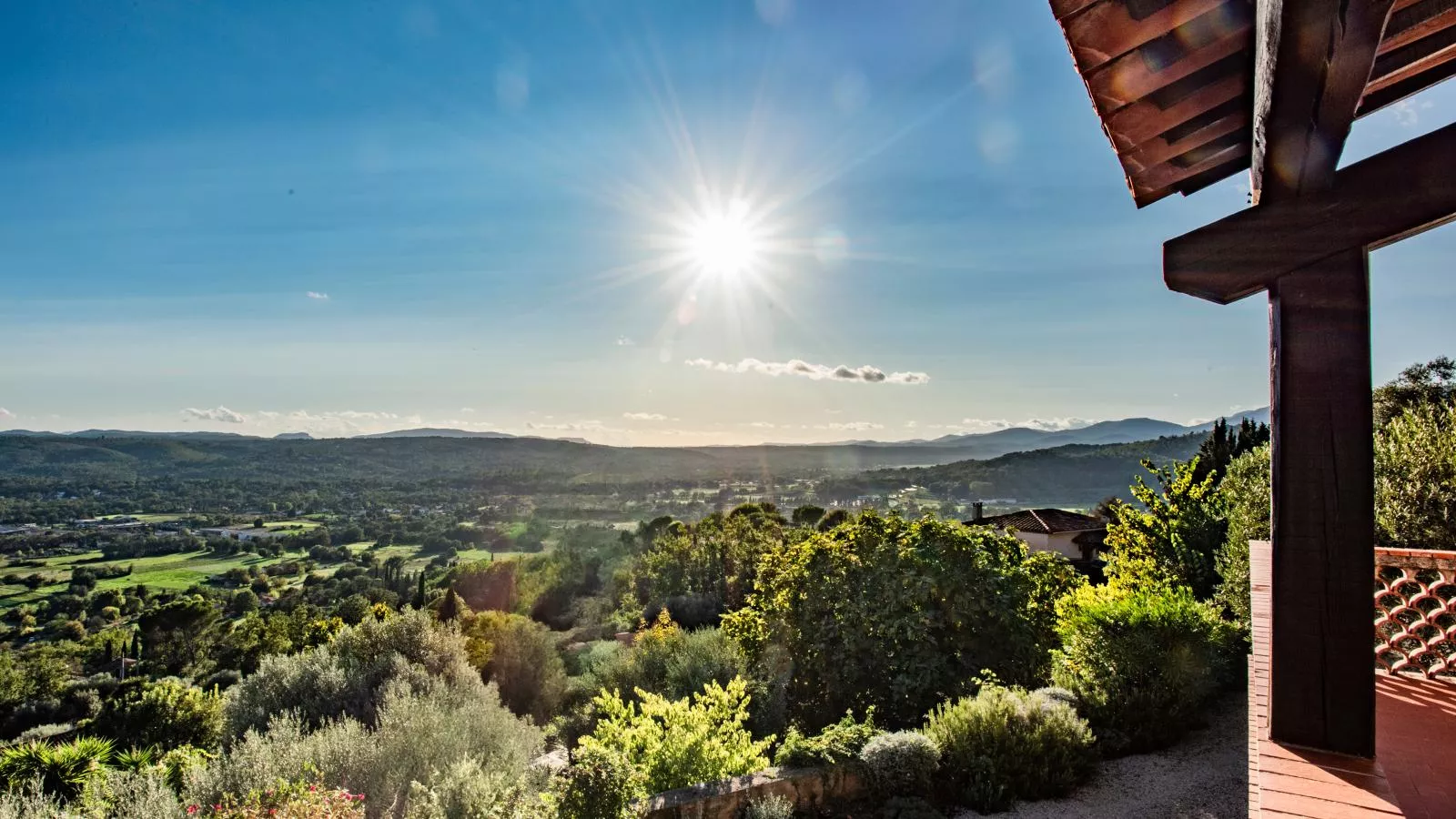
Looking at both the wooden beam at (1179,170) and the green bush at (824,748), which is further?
the green bush at (824,748)

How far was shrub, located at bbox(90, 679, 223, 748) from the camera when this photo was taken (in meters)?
11.9

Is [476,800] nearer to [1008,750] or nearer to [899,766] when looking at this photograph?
[899,766]

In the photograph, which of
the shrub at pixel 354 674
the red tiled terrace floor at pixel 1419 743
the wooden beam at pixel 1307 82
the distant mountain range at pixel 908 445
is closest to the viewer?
the wooden beam at pixel 1307 82

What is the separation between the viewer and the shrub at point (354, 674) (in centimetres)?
984

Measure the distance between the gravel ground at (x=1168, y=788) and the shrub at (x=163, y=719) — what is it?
13.3m

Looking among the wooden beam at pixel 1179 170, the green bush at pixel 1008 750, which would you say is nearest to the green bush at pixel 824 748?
the green bush at pixel 1008 750

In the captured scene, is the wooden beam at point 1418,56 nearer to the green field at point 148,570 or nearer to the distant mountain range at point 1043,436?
the green field at point 148,570

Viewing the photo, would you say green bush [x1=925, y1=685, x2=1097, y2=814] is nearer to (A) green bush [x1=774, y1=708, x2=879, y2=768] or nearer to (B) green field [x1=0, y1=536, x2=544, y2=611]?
(A) green bush [x1=774, y1=708, x2=879, y2=768]

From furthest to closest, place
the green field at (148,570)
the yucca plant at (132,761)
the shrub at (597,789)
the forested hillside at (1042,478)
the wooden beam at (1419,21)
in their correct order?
the green field at (148,570), the forested hillside at (1042,478), the yucca plant at (132,761), the shrub at (597,789), the wooden beam at (1419,21)

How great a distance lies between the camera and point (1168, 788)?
5570 mm

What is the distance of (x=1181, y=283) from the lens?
222 centimetres

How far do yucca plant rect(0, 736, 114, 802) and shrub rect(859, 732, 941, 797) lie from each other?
8.58m

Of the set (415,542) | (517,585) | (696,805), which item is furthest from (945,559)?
(415,542)

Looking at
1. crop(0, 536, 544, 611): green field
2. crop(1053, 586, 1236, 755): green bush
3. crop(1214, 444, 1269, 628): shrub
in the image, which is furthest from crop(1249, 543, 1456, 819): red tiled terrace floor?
crop(0, 536, 544, 611): green field
